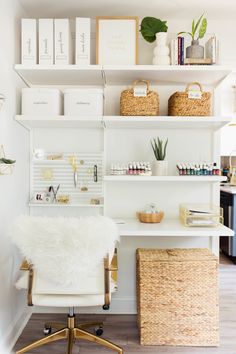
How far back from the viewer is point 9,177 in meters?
2.19

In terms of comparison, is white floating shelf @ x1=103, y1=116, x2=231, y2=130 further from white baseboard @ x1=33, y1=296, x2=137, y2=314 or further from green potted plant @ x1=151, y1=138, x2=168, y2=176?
white baseboard @ x1=33, y1=296, x2=137, y2=314

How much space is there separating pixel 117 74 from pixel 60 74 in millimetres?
415

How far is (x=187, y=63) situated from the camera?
2.37 metres

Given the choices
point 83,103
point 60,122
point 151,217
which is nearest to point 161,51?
point 83,103

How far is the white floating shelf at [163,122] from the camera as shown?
2328 millimetres

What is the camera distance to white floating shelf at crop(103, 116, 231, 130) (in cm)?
233

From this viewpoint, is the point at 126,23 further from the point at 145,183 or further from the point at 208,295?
the point at 208,295

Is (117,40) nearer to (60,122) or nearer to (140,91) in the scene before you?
(140,91)

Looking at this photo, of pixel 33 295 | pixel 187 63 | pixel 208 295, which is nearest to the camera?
pixel 33 295

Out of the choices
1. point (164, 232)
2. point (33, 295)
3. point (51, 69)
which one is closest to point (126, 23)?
point (51, 69)

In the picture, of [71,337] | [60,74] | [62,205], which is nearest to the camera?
[71,337]

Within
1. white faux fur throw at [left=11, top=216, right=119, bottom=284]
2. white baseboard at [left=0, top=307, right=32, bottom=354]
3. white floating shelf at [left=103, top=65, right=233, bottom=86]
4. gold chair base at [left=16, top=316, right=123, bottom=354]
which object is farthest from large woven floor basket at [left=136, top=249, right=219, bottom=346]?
white floating shelf at [left=103, top=65, right=233, bottom=86]

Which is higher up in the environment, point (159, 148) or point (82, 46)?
point (82, 46)

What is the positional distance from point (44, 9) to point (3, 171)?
141cm
